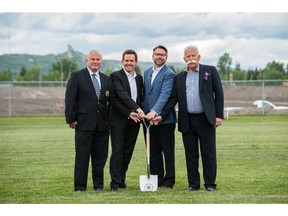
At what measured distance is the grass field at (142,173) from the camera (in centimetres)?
756

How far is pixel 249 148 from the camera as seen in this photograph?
1416cm

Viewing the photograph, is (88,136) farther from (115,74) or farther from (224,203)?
(224,203)

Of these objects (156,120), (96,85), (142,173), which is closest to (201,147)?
(156,120)

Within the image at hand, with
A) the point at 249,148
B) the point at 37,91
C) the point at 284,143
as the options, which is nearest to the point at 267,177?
the point at 249,148

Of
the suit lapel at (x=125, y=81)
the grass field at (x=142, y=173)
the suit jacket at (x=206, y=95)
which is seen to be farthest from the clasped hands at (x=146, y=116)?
the grass field at (x=142, y=173)

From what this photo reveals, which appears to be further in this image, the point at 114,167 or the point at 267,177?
the point at 267,177

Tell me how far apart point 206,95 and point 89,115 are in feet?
4.55

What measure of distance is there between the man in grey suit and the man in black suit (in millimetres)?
107

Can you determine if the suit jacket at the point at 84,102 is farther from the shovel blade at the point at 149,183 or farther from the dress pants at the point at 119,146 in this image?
the shovel blade at the point at 149,183

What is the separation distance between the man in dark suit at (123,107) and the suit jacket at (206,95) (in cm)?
40

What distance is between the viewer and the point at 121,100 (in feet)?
26.8

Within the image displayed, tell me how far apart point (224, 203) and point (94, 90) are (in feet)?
6.82

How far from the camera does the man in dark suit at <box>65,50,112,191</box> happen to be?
8031 millimetres

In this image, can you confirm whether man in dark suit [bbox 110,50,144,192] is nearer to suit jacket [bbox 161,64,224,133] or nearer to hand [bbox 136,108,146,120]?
hand [bbox 136,108,146,120]
